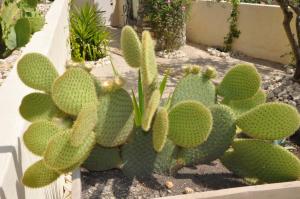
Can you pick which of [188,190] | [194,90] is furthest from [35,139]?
[194,90]

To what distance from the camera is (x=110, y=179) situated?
2.00m

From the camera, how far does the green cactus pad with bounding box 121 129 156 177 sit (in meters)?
1.91

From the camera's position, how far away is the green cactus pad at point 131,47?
1780 millimetres

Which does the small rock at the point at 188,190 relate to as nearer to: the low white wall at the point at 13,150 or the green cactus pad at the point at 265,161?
the green cactus pad at the point at 265,161

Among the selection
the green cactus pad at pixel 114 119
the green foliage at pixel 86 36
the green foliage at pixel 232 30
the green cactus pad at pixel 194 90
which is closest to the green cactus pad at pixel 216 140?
the green cactus pad at pixel 194 90

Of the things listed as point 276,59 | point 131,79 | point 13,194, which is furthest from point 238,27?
point 13,194

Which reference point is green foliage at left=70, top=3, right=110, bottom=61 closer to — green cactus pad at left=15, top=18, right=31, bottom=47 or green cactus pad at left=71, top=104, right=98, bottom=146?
green cactus pad at left=15, top=18, right=31, bottom=47

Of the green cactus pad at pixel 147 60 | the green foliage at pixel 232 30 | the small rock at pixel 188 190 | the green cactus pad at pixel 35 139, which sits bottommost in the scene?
the green foliage at pixel 232 30

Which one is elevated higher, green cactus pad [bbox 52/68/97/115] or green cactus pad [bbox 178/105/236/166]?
green cactus pad [bbox 52/68/97/115]

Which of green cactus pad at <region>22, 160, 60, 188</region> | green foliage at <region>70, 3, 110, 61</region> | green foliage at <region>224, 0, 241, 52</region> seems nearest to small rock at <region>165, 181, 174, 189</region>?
green cactus pad at <region>22, 160, 60, 188</region>

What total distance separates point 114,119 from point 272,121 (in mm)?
731

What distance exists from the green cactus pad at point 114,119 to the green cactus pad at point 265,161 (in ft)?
1.98

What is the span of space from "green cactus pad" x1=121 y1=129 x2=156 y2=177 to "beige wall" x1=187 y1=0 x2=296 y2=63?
6.96 m

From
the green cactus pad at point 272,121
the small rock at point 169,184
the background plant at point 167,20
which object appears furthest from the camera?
the background plant at point 167,20
